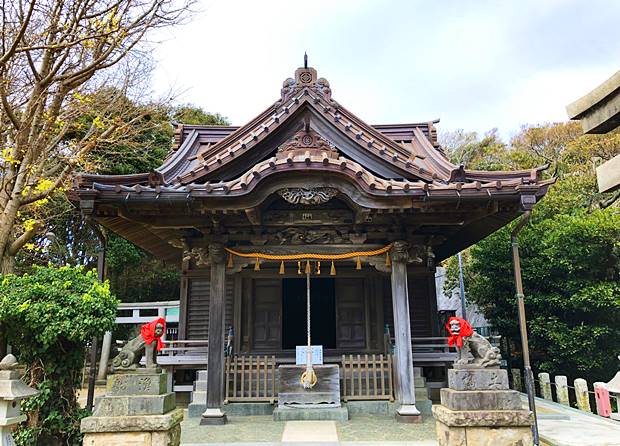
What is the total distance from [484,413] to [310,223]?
463cm

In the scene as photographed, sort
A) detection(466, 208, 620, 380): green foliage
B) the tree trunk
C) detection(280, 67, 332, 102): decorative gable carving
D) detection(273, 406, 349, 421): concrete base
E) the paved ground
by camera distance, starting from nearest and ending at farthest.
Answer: the paved ground, detection(273, 406, 349, 421): concrete base, the tree trunk, detection(280, 67, 332, 102): decorative gable carving, detection(466, 208, 620, 380): green foliage

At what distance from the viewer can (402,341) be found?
815cm

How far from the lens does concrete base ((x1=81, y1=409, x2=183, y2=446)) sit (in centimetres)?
511

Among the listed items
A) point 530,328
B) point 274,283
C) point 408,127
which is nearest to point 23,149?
point 274,283

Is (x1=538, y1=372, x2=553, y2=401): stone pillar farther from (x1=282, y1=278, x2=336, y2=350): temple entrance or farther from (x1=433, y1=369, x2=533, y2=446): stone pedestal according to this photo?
(x1=433, y1=369, x2=533, y2=446): stone pedestal

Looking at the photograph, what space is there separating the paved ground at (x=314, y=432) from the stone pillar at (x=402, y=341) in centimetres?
29

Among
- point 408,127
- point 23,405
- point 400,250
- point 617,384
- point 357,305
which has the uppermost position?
point 408,127

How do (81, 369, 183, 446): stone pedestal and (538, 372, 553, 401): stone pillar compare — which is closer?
(81, 369, 183, 446): stone pedestal

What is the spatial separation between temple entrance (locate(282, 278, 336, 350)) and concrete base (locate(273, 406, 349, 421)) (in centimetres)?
393

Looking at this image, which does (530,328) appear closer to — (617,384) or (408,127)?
(408,127)

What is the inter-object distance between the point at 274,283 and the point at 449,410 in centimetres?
672

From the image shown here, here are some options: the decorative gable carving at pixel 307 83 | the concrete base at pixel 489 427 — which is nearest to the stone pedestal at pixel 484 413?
the concrete base at pixel 489 427

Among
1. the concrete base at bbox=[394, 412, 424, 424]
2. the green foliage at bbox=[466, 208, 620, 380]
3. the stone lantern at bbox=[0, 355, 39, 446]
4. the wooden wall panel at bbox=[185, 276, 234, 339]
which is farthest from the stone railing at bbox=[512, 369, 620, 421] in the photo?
the stone lantern at bbox=[0, 355, 39, 446]

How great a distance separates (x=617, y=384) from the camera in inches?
160
